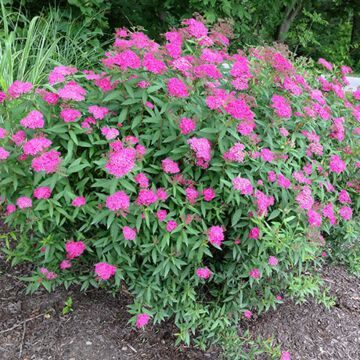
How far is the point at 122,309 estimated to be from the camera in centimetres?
253

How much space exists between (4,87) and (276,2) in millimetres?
3270

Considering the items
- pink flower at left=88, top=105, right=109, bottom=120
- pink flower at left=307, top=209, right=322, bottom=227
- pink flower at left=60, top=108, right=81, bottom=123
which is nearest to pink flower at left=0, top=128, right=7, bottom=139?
pink flower at left=60, top=108, right=81, bottom=123

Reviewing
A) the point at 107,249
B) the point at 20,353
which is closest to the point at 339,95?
the point at 107,249

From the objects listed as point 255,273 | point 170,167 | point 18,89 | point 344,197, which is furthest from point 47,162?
point 344,197

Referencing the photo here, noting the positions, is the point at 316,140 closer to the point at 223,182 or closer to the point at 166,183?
the point at 223,182

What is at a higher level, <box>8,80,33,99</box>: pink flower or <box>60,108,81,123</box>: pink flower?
<box>60,108,81,123</box>: pink flower

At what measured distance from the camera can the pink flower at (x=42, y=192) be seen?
189cm

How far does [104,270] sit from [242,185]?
2.31 feet

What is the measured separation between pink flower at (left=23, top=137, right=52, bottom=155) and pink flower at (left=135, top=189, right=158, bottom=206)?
42 centimetres

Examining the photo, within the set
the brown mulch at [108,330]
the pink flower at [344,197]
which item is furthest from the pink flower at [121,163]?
the pink flower at [344,197]

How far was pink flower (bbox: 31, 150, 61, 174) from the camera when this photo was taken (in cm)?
184

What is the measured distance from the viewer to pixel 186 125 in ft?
6.46

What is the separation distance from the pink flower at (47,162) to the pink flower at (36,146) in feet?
0.10

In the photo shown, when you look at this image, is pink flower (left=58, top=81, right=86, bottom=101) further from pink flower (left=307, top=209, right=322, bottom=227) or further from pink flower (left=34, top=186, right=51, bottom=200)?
pink flower (left=307, top=209, right=322, bottom=227)
